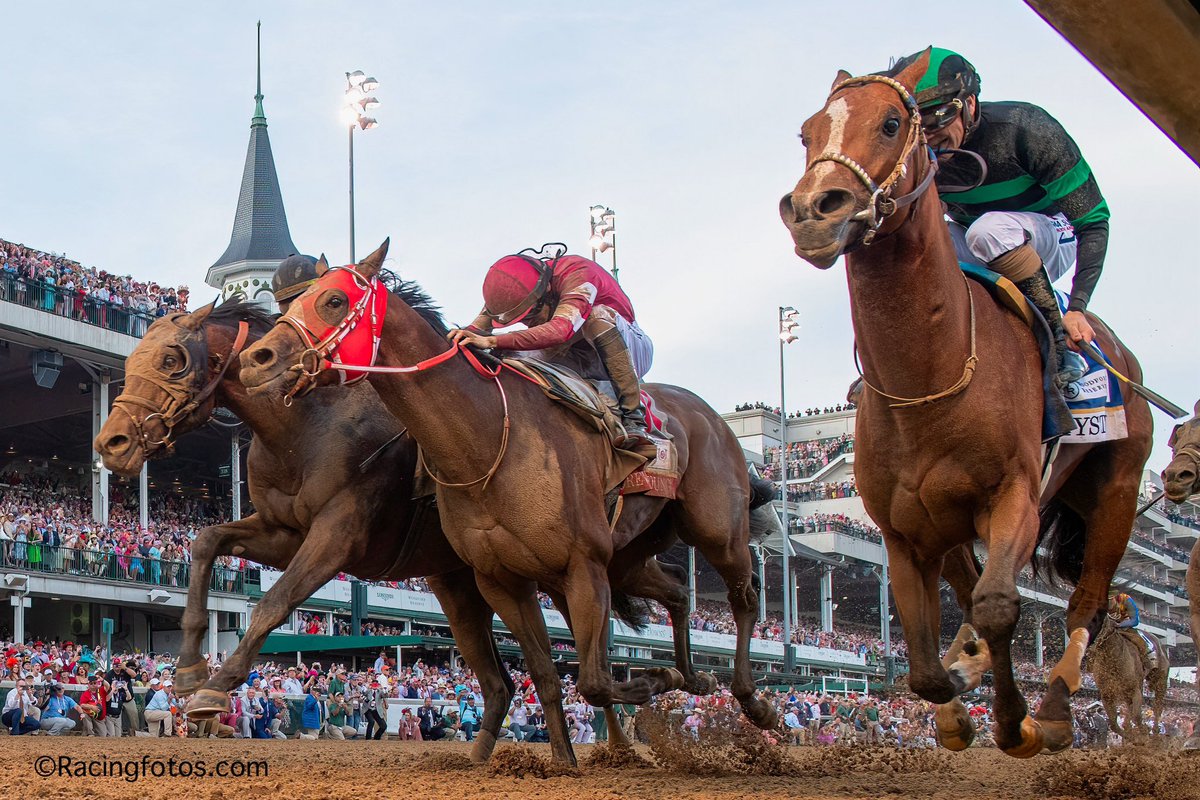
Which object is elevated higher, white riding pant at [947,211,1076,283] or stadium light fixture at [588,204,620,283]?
stadium light fixture at [588,204,620,283]

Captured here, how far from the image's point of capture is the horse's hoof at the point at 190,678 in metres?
7.01

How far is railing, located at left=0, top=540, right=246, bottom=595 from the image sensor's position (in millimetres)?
23906

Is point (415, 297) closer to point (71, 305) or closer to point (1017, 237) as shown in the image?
point (1017, 237)

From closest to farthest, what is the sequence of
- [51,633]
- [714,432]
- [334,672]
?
[714,432], [334,672], [51,633]

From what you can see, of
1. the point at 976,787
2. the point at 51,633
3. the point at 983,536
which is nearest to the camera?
the point at 983,536


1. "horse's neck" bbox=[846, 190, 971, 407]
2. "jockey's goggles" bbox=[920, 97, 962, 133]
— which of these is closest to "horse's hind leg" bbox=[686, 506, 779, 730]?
"horse's neck" bbox=[846, 190, 971, 407]

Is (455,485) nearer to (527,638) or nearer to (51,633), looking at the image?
(527,638)

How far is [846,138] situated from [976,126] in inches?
53.4

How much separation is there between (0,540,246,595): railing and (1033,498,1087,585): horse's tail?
1872cm

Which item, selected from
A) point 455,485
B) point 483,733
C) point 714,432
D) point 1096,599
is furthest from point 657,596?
point 1096,599

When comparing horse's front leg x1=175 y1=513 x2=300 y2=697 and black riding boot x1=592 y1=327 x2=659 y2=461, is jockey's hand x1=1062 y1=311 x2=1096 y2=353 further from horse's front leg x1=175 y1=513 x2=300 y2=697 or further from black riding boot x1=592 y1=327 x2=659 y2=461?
horse's front leg x1=175 y1=513 x2=300 y2=697

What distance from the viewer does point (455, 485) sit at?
697 cm

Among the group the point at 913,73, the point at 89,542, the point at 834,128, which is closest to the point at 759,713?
the point at 913,73

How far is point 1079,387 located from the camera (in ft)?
19.9
